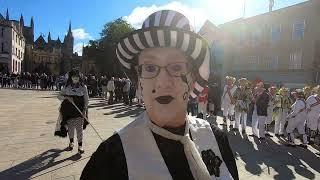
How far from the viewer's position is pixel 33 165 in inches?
306

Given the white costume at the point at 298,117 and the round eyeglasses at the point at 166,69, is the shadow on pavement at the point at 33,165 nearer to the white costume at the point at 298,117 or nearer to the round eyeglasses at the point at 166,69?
the round eyeglasses at the point at 166,69

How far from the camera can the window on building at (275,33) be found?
34.2m

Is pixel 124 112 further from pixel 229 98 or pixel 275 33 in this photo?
pixel 275 33

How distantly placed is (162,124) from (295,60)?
33175 millimetres

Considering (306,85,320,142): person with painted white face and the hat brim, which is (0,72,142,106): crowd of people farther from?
(306,85,320,142): person with painted white face

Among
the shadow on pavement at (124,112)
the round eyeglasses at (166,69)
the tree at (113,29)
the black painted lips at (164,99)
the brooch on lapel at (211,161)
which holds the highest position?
the tree at (113,29)

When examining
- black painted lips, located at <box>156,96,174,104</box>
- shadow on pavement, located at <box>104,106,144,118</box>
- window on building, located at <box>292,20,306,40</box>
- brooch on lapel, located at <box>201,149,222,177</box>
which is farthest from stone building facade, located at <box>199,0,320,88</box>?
black painted lips, located at <box>156,96,174,104</box>

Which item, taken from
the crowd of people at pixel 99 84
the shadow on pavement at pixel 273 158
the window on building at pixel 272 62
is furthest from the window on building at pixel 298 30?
the shadow on pavement at pixel 273 158

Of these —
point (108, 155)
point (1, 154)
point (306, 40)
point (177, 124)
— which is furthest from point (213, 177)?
point (306, 40)

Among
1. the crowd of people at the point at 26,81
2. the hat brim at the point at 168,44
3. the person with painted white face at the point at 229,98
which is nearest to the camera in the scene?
the hat brim at the point at 168,44

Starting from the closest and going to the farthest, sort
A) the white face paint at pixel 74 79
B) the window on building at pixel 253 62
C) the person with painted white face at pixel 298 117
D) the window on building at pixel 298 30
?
the white face paint at pixel 74 79 → the person with painted white face at pixel 298 117 → the window on building at pixel 298 30 → the window on building at pixel 253 62

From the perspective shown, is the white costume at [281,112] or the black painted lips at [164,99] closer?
the black painted lips at [164,99]

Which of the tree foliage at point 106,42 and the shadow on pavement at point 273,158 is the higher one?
the tree foliage at point 106,42

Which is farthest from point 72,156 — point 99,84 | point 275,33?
point 275,33
